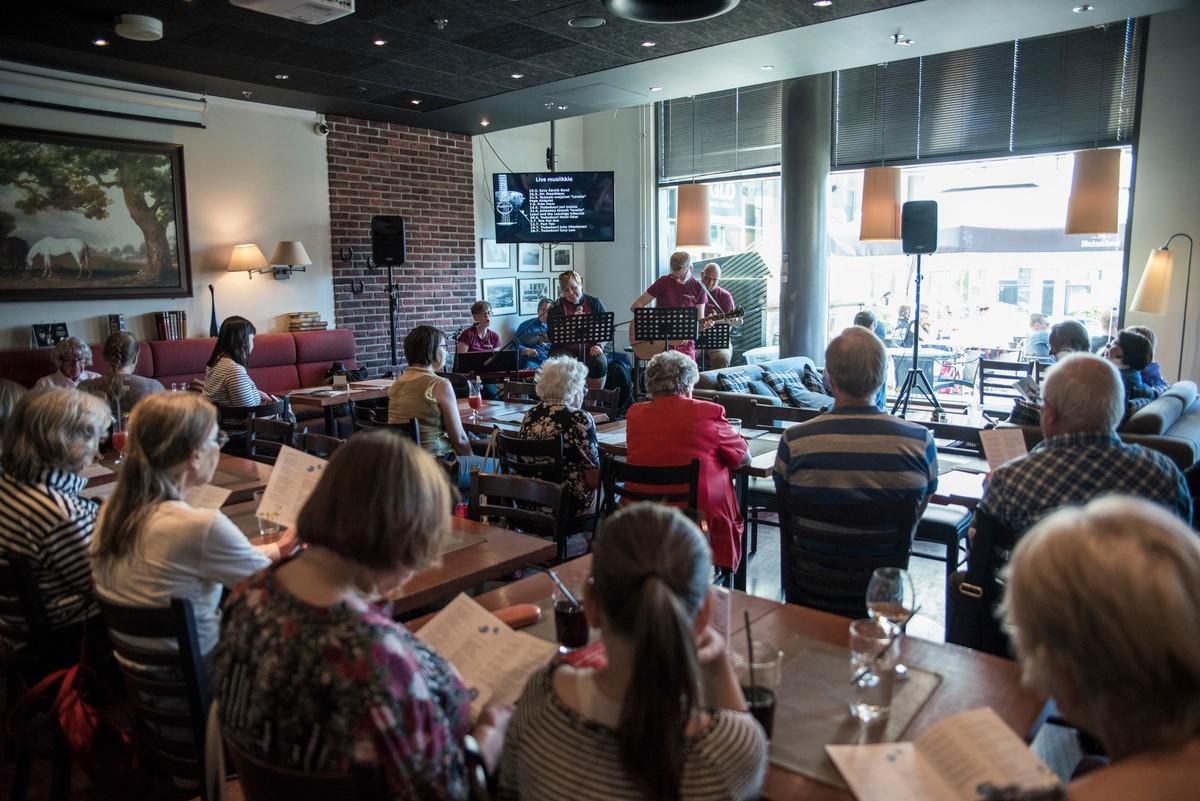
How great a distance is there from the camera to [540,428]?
378 centimetres

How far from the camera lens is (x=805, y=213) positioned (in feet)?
28.6

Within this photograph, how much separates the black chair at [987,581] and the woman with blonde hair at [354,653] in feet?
5.42

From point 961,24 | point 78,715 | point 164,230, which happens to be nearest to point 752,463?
point 78,715

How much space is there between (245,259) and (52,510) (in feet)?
19.7

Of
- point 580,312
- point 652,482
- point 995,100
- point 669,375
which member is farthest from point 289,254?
point 995,100

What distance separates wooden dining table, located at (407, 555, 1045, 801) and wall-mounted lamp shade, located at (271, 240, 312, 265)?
6.53 m

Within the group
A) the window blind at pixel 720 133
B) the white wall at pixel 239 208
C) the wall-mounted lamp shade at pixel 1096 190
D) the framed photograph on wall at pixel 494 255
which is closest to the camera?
the wall-mounted lamp shade at pixel 1096 190

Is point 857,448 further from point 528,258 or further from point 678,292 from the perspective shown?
point 528,258

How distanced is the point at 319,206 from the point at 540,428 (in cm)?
588

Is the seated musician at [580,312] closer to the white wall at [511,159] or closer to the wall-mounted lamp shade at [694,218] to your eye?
the wall-mounted lamp shade at [694,218]

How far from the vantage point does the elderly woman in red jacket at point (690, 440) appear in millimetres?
A: 3412

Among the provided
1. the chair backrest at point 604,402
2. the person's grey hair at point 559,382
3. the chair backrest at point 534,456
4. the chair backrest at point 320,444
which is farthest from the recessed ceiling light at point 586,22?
the chair backrest at point 320,444

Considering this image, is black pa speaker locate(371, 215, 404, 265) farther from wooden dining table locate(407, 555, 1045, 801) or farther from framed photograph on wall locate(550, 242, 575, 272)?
wooden dining table locate(407, 555, 1045, 801)

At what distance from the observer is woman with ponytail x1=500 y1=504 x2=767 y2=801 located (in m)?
1.10
